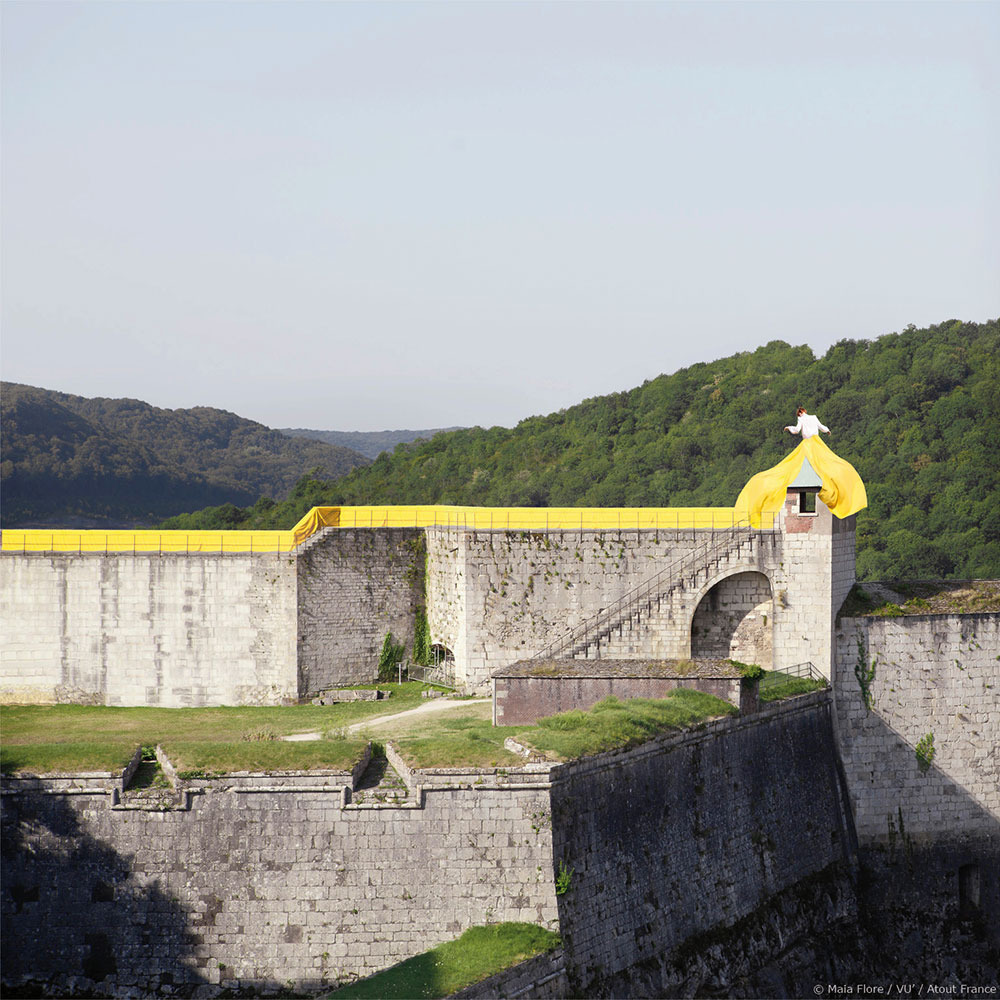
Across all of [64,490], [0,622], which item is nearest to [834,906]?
[0,622]

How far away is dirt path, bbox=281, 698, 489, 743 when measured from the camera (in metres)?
26.2

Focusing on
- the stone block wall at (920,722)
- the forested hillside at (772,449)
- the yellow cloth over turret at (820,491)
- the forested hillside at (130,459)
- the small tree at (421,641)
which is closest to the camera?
the yellow cloth over turret at (820,491)

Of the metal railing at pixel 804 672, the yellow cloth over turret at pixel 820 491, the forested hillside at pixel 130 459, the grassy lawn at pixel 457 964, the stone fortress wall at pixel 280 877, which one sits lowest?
the grassy lawn at pixel 457 964

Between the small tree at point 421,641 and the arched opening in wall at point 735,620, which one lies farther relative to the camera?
the small tree at point 421,641

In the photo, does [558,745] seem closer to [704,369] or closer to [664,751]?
[664,751]

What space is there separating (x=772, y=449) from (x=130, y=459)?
240 ft

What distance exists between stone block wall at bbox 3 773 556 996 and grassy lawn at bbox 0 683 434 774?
21.1 inches

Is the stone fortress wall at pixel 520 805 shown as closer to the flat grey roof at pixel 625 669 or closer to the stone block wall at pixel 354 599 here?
the stone block wall at pixel 354 599

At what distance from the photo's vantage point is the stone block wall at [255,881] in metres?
20.7

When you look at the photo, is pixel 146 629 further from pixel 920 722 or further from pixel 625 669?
pixel 920 722

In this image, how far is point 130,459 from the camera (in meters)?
114

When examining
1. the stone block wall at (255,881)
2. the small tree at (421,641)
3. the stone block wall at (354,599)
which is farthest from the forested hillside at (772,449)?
the stone block wall at (255,881)

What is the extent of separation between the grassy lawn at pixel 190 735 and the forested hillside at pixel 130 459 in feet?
216

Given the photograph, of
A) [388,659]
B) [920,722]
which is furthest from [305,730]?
[920,722]
